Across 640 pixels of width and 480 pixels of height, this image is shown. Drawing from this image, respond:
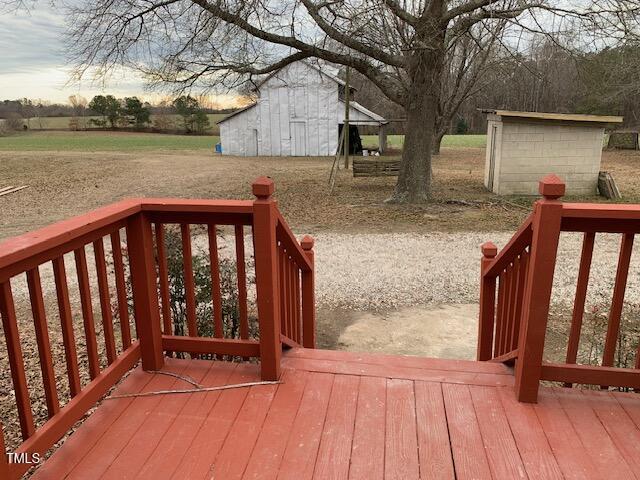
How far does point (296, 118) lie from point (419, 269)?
2197cm

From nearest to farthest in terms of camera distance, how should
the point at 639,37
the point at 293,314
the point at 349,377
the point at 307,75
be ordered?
1. the point at 349,377
2. the point at 293,314
3. the point at 639,37
4. the point at 307,75

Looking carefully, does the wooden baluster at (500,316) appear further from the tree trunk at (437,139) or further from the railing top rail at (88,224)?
the tree trunk at (437,139)

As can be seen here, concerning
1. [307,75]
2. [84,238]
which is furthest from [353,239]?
[307,75]

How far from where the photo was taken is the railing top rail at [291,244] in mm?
2752

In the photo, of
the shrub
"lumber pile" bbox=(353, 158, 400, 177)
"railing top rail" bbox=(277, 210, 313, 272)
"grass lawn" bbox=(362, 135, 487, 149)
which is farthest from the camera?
"grass lawn" bbox=(362, 135, 487, 149)

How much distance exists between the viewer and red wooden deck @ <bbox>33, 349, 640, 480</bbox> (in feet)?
6.56

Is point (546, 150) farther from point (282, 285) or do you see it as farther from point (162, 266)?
point (162, 266)

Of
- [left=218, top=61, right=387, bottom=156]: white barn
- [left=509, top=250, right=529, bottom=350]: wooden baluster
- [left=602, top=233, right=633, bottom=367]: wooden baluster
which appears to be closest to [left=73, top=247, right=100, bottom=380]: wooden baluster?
[left=509, top=250, right=529, bottom=350]: wooden baluster

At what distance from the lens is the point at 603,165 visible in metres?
21.8

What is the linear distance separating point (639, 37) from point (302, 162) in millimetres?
16364

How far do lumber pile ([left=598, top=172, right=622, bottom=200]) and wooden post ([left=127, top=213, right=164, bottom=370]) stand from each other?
13.1m

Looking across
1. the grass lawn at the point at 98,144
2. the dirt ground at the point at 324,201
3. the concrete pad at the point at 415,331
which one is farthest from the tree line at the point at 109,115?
the concrete pad at the point at 415,331

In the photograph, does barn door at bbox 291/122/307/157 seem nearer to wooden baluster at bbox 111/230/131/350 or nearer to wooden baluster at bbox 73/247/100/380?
wooden baluster at bbox 111/230/131/350

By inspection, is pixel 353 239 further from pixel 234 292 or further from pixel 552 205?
pixel 552 205
